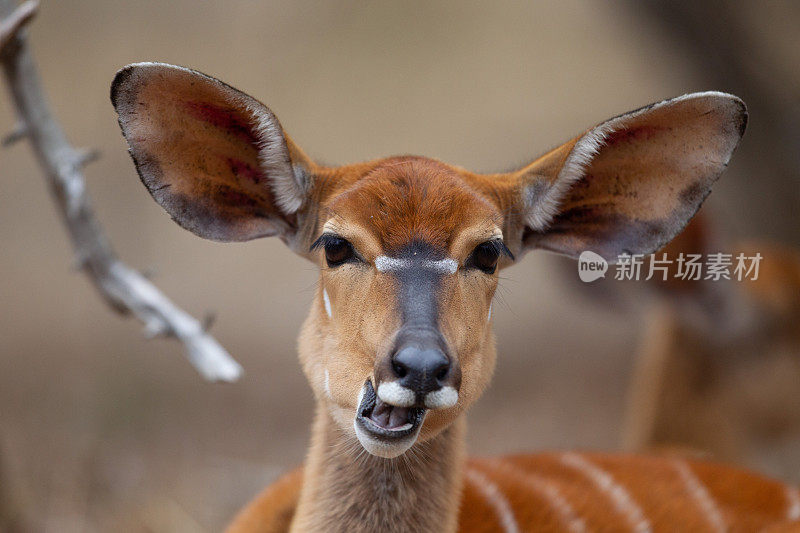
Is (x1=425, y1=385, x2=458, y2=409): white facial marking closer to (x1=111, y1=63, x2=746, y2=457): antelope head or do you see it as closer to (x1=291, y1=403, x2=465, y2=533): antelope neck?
(x1=111, y1=63, x2=746, y2=457): antelope head

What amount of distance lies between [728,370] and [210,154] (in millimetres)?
3469

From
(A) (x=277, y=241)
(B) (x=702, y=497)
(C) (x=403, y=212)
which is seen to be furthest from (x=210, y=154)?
(A) (x=277, y=241)

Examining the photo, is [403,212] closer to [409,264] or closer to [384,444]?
[409,264]

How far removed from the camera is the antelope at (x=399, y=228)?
177cm

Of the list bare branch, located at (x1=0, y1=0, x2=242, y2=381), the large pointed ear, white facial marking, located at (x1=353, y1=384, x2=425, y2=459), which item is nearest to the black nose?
white facial marking, located at (x1=353, y1=384, x2=425, y2=459)

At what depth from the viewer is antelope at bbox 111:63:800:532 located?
177 centimetres

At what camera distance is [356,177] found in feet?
6.76

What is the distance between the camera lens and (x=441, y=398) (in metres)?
1.65

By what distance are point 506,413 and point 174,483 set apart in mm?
2142

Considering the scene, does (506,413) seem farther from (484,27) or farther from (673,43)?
(484,27)

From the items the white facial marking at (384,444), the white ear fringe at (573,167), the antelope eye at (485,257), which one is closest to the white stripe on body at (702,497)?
the white ear fringe at (573,167)

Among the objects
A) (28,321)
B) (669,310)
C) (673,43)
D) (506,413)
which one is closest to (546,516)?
(669,310)

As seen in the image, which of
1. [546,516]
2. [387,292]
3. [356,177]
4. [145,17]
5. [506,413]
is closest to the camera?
[387,292]

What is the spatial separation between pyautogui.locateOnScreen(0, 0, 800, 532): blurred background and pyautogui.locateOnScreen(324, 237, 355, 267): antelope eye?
205 cm
